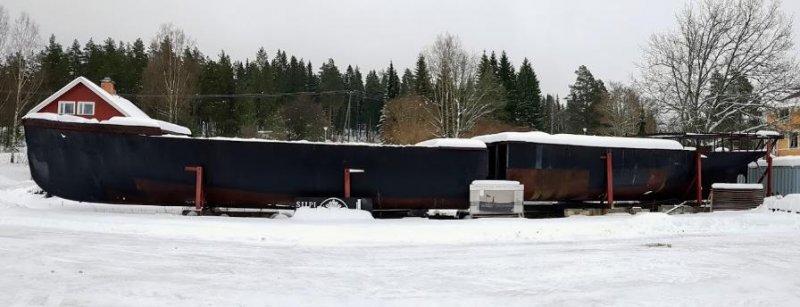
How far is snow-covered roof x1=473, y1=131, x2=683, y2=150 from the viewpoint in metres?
12.9

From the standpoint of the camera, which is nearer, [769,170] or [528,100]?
[769,170]

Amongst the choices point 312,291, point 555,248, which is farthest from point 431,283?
point 555,248

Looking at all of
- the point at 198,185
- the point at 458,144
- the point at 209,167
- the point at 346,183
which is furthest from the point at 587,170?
the point at 198,185

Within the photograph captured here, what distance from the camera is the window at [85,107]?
32062 millimetres

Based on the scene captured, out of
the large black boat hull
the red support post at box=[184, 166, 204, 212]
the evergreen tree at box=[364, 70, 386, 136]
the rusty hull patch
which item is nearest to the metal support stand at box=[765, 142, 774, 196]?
the large black boat hull

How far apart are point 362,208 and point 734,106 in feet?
86.0

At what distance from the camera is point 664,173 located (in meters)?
14.9

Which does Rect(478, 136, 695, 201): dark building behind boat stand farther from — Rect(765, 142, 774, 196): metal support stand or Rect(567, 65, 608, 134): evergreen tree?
Rect(567, 65, 608, 134): evergreen tree

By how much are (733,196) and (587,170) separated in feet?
16.0

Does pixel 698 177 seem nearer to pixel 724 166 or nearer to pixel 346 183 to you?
pixel 724 166

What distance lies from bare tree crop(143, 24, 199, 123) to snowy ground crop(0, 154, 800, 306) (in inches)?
1138

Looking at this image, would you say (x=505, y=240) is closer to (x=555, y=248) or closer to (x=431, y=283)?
(x=555, y=248)

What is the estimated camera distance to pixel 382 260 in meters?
7.46

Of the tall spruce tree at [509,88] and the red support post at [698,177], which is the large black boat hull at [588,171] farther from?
the tall spruce tree at [509,88]
